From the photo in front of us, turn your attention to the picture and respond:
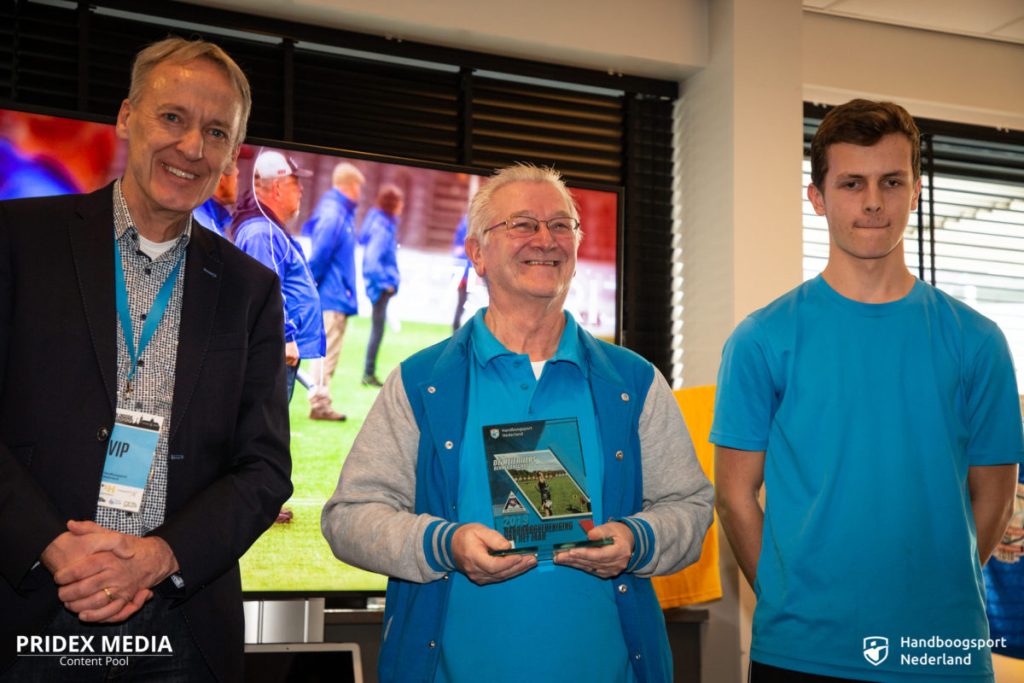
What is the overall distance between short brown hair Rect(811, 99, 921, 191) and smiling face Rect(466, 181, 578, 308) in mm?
585

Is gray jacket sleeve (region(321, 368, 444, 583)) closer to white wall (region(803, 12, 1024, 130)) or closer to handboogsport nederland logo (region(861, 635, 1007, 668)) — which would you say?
handboogsport nederland logo (region(861, 635, 1007, 668))

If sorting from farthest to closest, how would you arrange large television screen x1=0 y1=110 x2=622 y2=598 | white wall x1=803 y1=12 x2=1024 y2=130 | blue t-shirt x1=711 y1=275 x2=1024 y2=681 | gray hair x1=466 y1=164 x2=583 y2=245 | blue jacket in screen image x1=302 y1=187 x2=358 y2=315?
white wall x1=803 y1=12 x2=1024 y2=130 → blue jacket in screen image x1=302 y1=187 x2=358 y2=315 → large television screen x1=0 y1=110 x2=622 y2=598 → gray hair x1=466 y1=164 x2=583 y2=245 → blue t-shirt x1=711 y1=275 x2=1024 y2=681

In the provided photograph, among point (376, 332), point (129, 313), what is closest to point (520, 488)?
point (129, 313)

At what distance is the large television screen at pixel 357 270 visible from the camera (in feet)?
10.9

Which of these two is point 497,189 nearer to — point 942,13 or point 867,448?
point 867,448

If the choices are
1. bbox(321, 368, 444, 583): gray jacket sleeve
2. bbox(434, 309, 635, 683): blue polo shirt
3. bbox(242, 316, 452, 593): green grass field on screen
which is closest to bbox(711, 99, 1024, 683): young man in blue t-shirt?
bbox(434, 309, 635, 683): blue polo shirt

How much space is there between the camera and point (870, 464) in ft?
6.48

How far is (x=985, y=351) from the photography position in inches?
81.6

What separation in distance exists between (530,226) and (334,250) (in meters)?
1.70

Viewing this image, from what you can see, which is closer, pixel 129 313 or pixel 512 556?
pixel 512 556

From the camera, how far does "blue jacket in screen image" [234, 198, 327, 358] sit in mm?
3535

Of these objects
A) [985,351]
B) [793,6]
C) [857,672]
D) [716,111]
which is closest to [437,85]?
[716,111]

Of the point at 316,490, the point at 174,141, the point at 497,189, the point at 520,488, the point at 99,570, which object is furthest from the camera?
the point at 316,490

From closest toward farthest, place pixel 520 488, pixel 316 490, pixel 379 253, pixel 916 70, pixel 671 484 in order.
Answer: pixel 520 488
pixel 671 484
pixel 316 490
pixel 379 253
pixel 916 70
